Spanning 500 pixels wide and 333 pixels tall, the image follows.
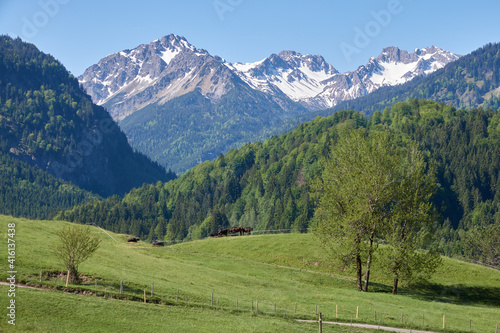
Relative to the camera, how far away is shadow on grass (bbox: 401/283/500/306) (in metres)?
77.4

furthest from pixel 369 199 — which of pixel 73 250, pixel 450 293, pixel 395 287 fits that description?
pixel 73 250

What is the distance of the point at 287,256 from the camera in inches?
3777

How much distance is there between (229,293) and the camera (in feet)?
212

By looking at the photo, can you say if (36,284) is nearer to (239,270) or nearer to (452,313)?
(239,270)

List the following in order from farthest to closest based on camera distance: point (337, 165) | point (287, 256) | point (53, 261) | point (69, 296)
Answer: point (287, 256) < point (337, 165) < point (53, 261) < point (69, 296)

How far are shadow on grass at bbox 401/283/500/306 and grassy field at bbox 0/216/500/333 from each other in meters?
0.19

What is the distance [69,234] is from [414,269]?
1994 inches

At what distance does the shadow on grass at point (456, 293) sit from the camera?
77.4m

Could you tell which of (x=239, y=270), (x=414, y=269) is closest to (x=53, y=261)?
(x=239, y=270)

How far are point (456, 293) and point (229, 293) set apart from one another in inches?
1613

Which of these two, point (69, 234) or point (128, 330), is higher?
point (69, 234)

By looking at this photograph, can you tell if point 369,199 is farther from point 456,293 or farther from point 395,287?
point 456,293

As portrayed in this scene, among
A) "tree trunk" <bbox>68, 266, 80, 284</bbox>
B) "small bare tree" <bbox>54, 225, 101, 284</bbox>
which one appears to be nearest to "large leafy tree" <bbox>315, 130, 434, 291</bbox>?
"small bare tree" <bbox>54, 225, 101, 284</bbox>

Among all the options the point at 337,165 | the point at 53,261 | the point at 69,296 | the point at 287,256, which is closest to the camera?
the point at 69,296
